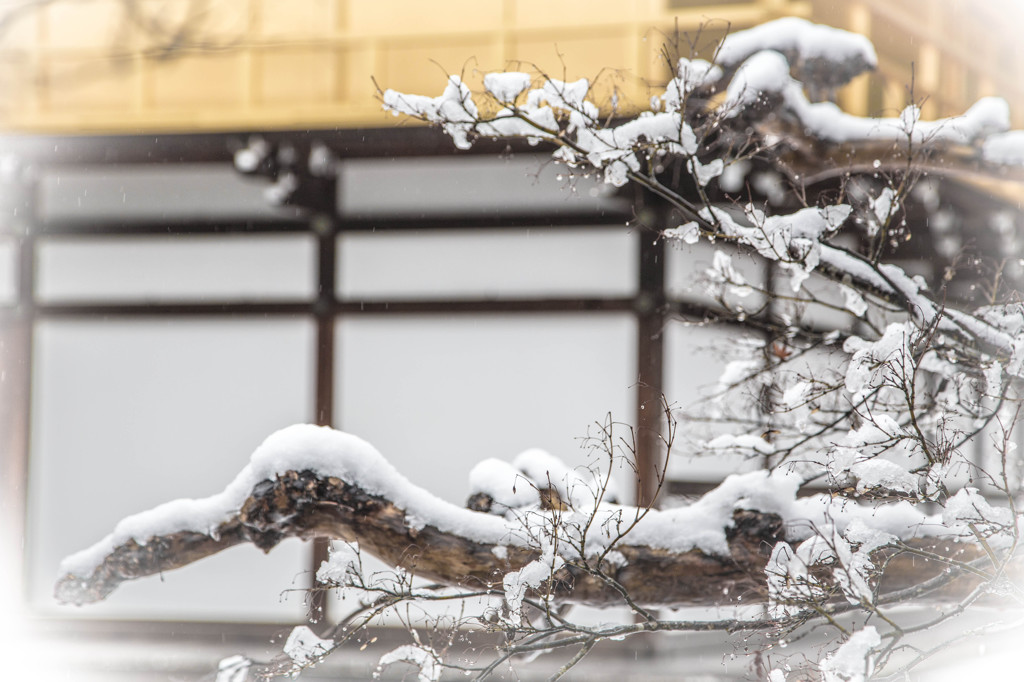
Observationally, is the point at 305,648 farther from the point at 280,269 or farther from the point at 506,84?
the point at 280,269

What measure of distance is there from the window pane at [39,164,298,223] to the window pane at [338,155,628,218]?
2.04ft

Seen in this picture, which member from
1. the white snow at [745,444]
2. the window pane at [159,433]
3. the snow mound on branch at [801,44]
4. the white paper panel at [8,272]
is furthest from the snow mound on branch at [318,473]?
the white paper panel at [8,272]

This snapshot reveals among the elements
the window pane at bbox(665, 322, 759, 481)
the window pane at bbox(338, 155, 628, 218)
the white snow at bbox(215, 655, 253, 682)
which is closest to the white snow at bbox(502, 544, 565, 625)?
the white snow at bbox(215, 655, 253, 682)

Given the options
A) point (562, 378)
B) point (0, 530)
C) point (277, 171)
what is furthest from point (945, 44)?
point (0, 530)

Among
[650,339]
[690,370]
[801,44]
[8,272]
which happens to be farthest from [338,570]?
[8,272]

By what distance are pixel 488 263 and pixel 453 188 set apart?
635 millimetres

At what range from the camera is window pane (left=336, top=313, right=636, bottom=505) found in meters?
6.01

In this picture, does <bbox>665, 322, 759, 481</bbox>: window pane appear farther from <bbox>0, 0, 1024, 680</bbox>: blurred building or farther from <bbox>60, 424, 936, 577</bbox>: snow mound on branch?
<bbox>60, 424, 936, 577</bbox>: snow mound on branch

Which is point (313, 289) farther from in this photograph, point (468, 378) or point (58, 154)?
point (58, 154)

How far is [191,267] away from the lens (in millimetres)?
6348

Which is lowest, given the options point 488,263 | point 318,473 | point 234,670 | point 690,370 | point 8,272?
point 234,670

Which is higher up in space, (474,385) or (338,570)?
(474,385)

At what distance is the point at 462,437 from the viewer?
612 centimetres

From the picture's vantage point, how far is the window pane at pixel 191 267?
6301 millimetres
